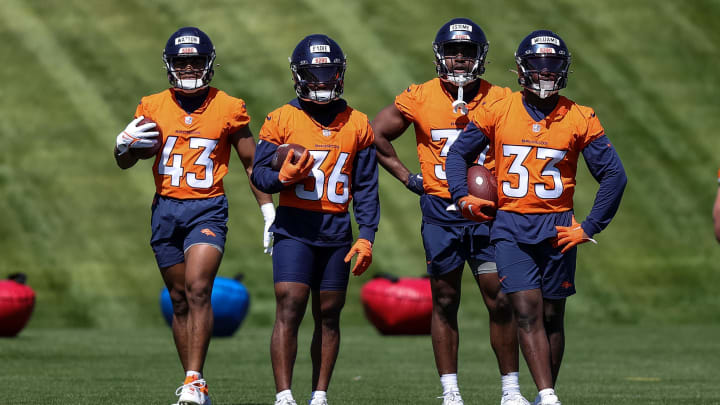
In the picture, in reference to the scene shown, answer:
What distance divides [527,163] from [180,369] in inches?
175

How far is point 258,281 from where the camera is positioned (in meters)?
16.1

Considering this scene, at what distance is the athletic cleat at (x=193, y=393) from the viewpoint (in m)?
6.18

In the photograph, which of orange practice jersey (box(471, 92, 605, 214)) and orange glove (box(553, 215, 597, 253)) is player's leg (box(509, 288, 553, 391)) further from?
orange practice jersey (box(471, 92, 605, 214))

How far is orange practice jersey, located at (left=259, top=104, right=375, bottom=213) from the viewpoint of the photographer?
631cm

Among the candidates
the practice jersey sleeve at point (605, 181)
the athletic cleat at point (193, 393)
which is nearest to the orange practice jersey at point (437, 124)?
the practice jersey sleeve at point (605, 181)

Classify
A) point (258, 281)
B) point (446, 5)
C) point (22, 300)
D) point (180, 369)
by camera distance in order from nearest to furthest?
point (180, 369) < point (22, 300) < point (258, 281) < point (446, 5)

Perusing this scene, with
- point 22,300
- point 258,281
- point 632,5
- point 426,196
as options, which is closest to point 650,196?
point 632,5

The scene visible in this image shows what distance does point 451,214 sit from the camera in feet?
22.0

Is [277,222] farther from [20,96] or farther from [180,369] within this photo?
[20,96]

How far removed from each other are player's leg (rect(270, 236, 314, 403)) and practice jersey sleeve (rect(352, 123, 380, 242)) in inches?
14.6

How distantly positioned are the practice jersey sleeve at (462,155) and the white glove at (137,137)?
171 cm

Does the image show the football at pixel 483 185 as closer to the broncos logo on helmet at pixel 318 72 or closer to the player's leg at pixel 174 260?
the broncos logo on helmet at pixel 318 72

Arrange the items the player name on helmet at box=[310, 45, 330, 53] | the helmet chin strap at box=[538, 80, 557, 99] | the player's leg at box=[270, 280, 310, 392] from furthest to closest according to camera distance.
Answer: the player name on helmet at box=[310, 45, 330, 53] → the player's leg at box=[270, 280, 310, 392] → the helmet chin strap at box=[538, 80, 557, 99]

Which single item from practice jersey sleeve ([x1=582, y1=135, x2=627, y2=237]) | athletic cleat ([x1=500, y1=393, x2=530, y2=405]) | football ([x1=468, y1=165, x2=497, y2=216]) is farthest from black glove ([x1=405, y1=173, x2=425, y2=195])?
athletic cleat ([x1=500, y1=393, x2=530, y2=405])
